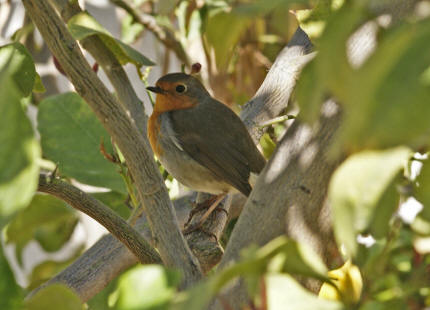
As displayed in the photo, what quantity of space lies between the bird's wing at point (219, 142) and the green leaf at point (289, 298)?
3.76 ft

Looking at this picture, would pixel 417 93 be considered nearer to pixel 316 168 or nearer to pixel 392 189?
pixel 392 189

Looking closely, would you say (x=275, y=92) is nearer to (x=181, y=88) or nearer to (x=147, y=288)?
(x=181, y=88)

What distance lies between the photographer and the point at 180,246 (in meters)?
0.75

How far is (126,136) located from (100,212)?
133 mm

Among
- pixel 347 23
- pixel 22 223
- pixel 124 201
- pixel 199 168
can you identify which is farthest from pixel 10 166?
pixel 199 168

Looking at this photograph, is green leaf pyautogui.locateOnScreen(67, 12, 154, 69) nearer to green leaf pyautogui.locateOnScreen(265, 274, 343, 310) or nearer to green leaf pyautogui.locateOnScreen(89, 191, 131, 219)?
green leaf pyautogui.locateOnScreen(89, 191, 131, 219)

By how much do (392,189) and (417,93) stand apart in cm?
11

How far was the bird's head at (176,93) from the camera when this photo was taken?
1.96 metres

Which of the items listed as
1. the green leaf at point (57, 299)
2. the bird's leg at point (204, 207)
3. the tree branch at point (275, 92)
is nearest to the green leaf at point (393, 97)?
the green leaf at point (57, 299)

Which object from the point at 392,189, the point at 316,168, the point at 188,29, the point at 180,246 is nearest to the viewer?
the point at 392,189

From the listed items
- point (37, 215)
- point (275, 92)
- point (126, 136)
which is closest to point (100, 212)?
point (126, 136)

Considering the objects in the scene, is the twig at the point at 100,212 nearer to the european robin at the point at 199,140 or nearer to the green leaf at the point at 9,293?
the green leaf at the point at 9,293

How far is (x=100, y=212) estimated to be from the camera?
0.77m

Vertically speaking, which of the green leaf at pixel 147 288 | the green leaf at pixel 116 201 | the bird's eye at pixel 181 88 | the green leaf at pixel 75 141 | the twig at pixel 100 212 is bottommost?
the green leaf at pixel 116 201
